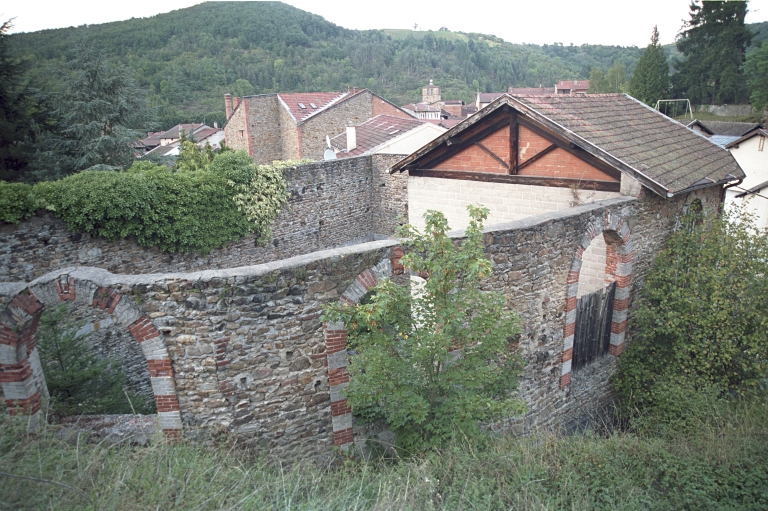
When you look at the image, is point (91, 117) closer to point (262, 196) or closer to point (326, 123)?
point (262, 196)

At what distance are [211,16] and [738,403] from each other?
87.7 m

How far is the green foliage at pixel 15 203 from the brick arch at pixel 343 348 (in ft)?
23.5

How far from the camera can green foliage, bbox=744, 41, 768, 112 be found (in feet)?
146

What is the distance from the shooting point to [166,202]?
1153cm

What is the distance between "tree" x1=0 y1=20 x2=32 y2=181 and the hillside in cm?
2509

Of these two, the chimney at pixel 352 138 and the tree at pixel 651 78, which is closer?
the chimney at pixel 352 138

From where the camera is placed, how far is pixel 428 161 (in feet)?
36.5

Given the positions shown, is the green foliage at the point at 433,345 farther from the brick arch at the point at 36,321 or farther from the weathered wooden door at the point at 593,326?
the weathered wooden door at the point at 593,326

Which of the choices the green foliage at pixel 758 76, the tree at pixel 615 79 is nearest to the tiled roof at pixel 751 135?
the green foliage at pixel 758 76

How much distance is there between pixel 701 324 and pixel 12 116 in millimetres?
20496

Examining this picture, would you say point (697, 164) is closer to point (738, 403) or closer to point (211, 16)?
point (738, 403)

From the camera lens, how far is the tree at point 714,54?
5356 centimetres

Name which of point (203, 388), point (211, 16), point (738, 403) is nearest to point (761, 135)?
point (738, 403)

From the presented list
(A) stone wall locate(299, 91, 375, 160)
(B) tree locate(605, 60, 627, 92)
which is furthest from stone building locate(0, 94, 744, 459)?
(B) tree locate(605, 60, 627, 92)
